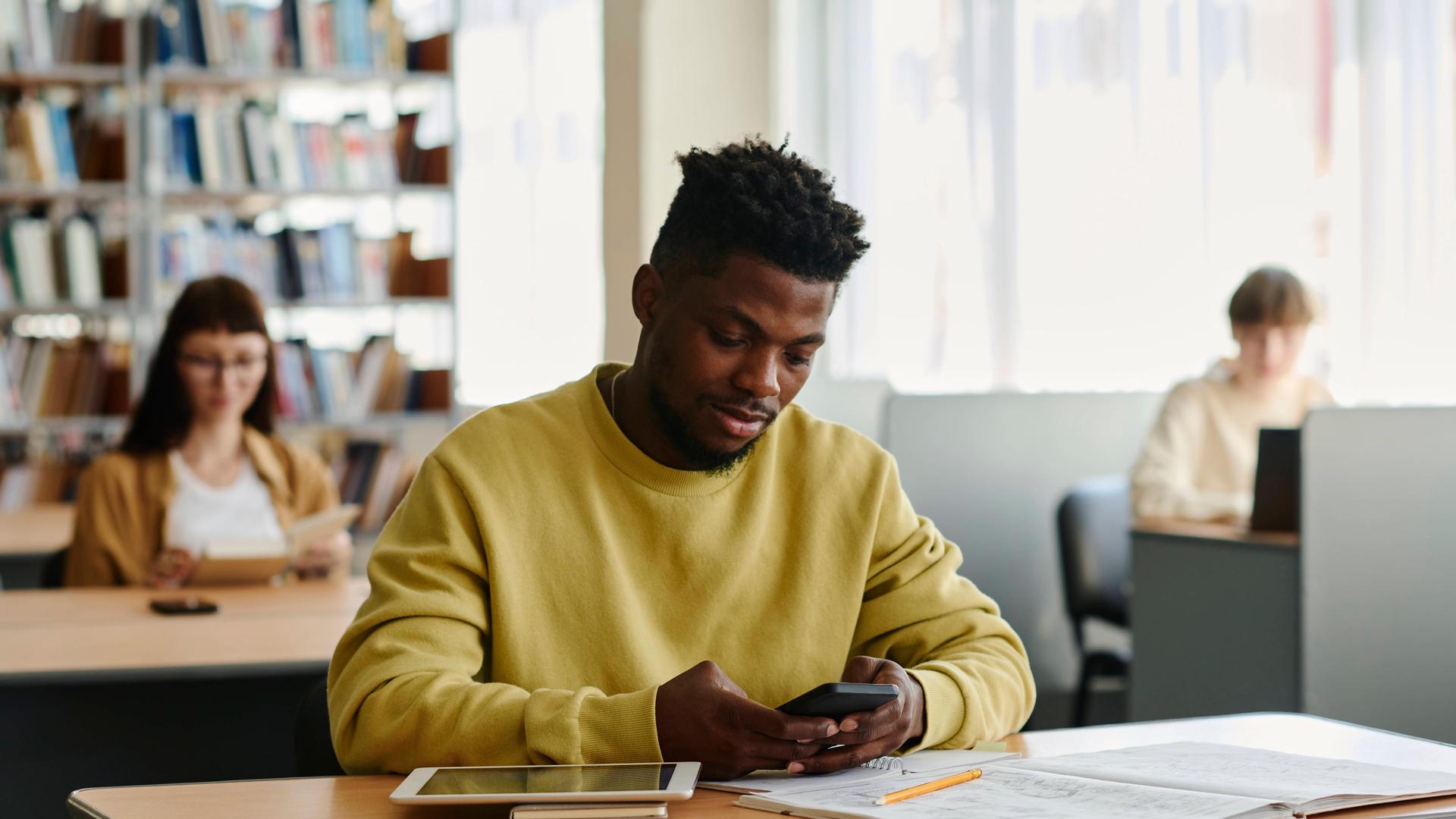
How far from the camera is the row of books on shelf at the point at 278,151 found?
4723 mm

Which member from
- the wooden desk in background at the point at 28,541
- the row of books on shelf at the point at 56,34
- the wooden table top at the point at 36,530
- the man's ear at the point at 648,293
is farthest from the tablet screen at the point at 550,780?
the row of books on shelf at the point at 56,34

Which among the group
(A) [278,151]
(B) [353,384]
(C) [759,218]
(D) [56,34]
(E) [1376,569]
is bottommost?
(E) [1376,569]

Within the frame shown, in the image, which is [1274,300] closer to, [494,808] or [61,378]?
[494,808]

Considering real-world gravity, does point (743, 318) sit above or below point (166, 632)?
above

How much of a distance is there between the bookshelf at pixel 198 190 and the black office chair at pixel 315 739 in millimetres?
3319

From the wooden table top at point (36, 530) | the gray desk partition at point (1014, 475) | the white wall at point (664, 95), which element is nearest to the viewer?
the white wall at point (664, 95)

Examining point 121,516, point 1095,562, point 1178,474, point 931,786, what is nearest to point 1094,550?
point 1095,562

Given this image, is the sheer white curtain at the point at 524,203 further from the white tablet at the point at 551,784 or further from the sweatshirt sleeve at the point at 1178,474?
the white tablet at the point at 551,784

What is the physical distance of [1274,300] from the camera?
3.70 meters

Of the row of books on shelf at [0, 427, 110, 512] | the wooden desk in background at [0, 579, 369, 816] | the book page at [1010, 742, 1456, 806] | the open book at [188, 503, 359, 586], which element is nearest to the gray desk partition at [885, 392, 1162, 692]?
the open book at [188, 503, 359, 586]

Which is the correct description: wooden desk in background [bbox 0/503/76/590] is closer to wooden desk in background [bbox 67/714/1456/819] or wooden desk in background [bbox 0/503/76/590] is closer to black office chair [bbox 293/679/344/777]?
black office chair [bbox 293/679/344/777]

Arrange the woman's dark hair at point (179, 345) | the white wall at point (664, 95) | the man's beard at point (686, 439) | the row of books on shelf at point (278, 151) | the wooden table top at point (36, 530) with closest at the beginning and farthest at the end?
the man's beard at point (686, 439), the woman's dark hair at point (179, 345), the white wall at point (664, 95), the wooden table top at point (36, 530), the row of books on shelf at point (278, 151)

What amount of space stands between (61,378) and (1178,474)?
3.43 metres

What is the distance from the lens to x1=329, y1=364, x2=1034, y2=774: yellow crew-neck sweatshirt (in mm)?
1306
